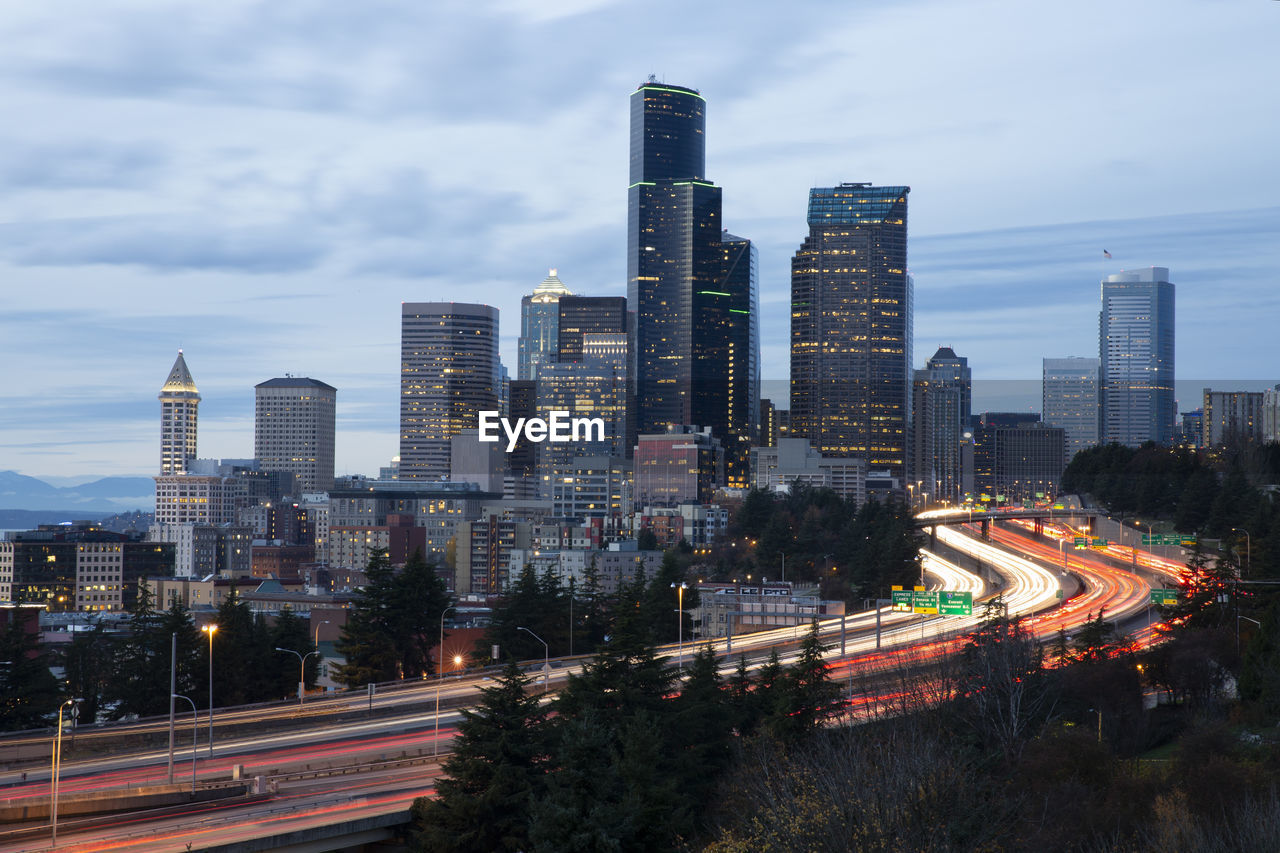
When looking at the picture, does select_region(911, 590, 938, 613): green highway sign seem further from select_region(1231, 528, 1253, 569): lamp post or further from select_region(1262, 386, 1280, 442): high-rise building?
select_region(1262, 386, 1280, 442): high-rise building

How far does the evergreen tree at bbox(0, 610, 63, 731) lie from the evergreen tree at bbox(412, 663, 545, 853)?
87.7 feet

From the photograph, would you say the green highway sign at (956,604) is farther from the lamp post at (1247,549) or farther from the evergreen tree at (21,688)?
the evergreen tree at (21,688)

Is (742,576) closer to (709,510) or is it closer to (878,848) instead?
(709,510)

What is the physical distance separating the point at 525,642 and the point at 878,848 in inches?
1904

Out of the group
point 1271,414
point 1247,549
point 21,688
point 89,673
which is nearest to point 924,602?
point 1247,549

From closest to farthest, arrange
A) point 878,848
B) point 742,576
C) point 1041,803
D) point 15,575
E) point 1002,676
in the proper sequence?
point 878,848 → point 1041,803 → point 1002,676 → point 742,576 → point 15,575

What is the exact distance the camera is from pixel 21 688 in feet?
168

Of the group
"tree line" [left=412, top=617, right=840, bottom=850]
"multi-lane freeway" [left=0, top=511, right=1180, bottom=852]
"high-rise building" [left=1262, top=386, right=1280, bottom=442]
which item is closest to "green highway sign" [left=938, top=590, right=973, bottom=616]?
"multi-lane freeway" [left=0, top=511, right=1180, bottom=852]

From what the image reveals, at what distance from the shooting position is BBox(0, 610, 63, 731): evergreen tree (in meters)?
50.8

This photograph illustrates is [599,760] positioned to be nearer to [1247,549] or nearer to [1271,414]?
[1247,549]

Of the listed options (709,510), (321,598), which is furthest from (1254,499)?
(709,510)

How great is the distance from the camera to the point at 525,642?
228ft

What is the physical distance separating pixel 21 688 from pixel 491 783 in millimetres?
29091

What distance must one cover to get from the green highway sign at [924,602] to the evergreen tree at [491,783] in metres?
27.7
